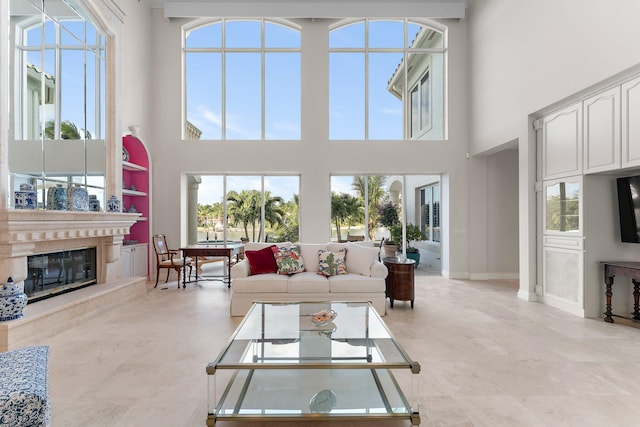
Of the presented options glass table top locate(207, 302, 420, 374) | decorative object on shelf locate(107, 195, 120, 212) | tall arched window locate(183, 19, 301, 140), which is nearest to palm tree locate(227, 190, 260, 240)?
tall arched window locate(183, 19, 301, 140)

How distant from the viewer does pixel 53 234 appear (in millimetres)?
3965

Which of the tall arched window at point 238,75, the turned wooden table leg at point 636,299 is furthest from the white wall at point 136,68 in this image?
the turned wooden table leg at point 636,299

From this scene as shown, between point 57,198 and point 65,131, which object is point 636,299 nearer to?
point 57,198

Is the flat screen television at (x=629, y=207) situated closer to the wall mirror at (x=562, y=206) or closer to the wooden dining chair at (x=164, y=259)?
the wall mirror at (x=562, y=206)

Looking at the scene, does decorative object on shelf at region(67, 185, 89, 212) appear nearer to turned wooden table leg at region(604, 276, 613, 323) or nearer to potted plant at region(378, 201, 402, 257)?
potted plant at region(378, 201, 402, 257)

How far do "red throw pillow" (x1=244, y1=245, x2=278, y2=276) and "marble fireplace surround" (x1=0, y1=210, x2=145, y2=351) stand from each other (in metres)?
2.11

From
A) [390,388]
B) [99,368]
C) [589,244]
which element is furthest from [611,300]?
[99,368]

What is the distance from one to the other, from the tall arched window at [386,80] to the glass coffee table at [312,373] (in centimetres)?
549

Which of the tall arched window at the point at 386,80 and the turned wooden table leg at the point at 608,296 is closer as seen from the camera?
the turned wooden table leg at the point at 608,296

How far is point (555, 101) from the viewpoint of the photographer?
475 centimetres

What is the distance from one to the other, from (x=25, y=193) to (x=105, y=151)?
6.86 feet

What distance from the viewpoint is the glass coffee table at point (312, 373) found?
6.70 ft

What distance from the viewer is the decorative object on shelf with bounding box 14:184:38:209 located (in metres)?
3.59

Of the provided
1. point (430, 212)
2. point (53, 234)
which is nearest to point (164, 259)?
point (53, 234)
